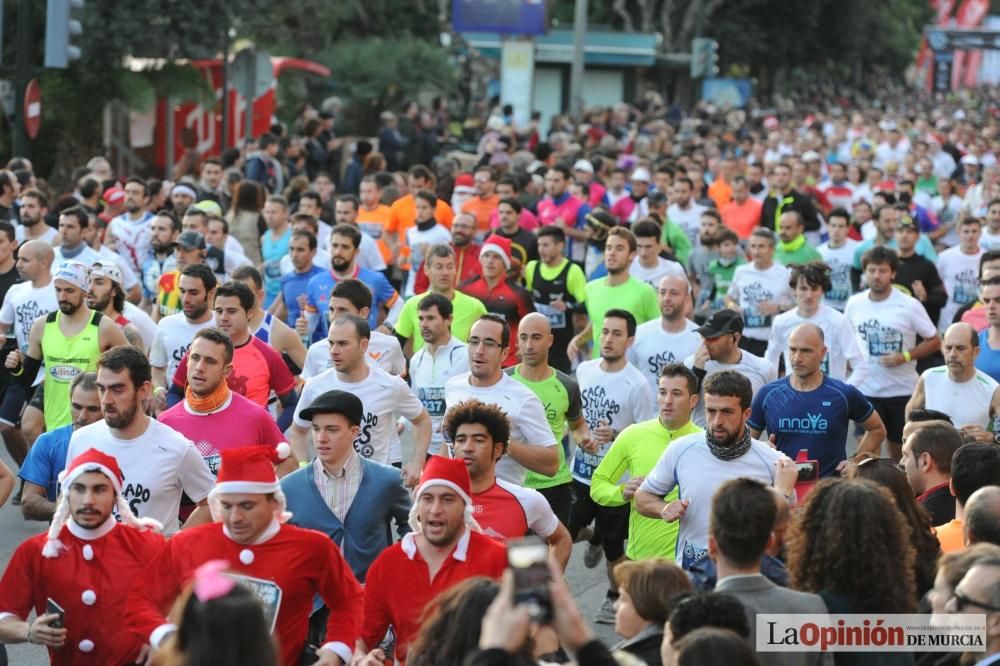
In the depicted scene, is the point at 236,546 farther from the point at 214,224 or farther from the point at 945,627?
the point at 214,224

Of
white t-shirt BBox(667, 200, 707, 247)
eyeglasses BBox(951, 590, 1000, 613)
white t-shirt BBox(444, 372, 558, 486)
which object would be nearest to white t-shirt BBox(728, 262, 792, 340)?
white t-shirt BBox(667, 200, 707, 247)

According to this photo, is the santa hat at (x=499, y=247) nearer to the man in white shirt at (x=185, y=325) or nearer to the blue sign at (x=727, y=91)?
the man in white shirt at (x=185, y=325)

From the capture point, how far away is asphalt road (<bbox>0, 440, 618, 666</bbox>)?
876 centimetres

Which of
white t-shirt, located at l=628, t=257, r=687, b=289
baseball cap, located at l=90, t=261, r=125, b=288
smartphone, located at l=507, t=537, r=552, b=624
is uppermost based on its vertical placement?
smartphone, located at l=507, t=537, r=552, b=624

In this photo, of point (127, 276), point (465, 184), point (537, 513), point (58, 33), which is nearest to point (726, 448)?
point (537, 513)

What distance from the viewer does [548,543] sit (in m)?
7.81

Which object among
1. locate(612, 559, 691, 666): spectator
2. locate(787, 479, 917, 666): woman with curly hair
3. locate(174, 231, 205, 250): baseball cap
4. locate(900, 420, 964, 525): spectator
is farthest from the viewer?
locate(174, 231, 205, 250): baseball cap

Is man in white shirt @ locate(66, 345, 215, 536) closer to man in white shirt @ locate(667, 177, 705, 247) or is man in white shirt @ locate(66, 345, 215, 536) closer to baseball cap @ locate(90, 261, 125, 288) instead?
baseball cap @ locate(90, 261, 125, 288)

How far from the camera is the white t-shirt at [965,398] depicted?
33.7 ft

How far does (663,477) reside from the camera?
26.8 feet

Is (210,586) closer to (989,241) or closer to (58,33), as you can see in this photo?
(989,241)

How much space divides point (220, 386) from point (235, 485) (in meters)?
2.20

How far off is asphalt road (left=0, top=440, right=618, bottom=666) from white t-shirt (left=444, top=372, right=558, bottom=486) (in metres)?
0.95

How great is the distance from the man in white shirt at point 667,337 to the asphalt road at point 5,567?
123 centimetres
